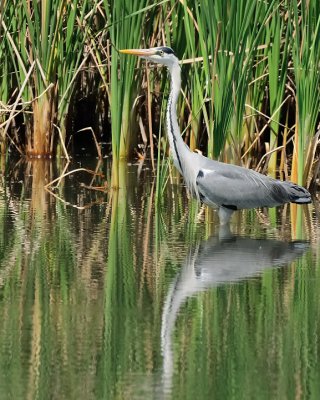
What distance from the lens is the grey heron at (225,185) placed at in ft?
24.8

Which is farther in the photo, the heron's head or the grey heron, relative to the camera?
the heron's head

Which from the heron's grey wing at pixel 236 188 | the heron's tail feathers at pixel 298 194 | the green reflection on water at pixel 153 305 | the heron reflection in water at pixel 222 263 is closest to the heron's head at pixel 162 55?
the heron's grey wing at pixel 236 188

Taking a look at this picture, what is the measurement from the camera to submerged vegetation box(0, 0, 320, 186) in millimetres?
8391

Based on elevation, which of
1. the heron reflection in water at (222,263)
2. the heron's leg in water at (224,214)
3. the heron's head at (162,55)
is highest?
the heron's head at (162,55)

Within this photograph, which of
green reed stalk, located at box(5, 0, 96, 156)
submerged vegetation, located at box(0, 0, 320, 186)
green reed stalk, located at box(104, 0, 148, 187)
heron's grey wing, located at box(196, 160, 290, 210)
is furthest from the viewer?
green reed stalk, located at box(5, 0, 96, 156)

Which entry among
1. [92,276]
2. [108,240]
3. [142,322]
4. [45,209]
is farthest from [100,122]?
[142,322]

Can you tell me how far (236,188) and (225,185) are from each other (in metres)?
0.09

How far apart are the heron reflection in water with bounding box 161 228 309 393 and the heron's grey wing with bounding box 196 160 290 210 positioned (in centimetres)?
24

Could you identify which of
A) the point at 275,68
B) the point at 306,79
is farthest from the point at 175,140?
the point at 275,68

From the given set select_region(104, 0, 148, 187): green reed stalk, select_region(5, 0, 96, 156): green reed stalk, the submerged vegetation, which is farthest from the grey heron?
select_region(5, 0, 96, 156): green reed stalk

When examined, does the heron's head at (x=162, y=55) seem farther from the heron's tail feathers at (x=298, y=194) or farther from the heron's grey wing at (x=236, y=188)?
the heron's tail feathers at (x=298, y=194)

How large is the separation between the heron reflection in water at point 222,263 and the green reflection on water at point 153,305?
1 cm

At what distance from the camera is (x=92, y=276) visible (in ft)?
19.5

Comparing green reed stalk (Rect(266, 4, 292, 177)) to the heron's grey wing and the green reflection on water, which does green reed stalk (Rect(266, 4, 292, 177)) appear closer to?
the green reflection on water
